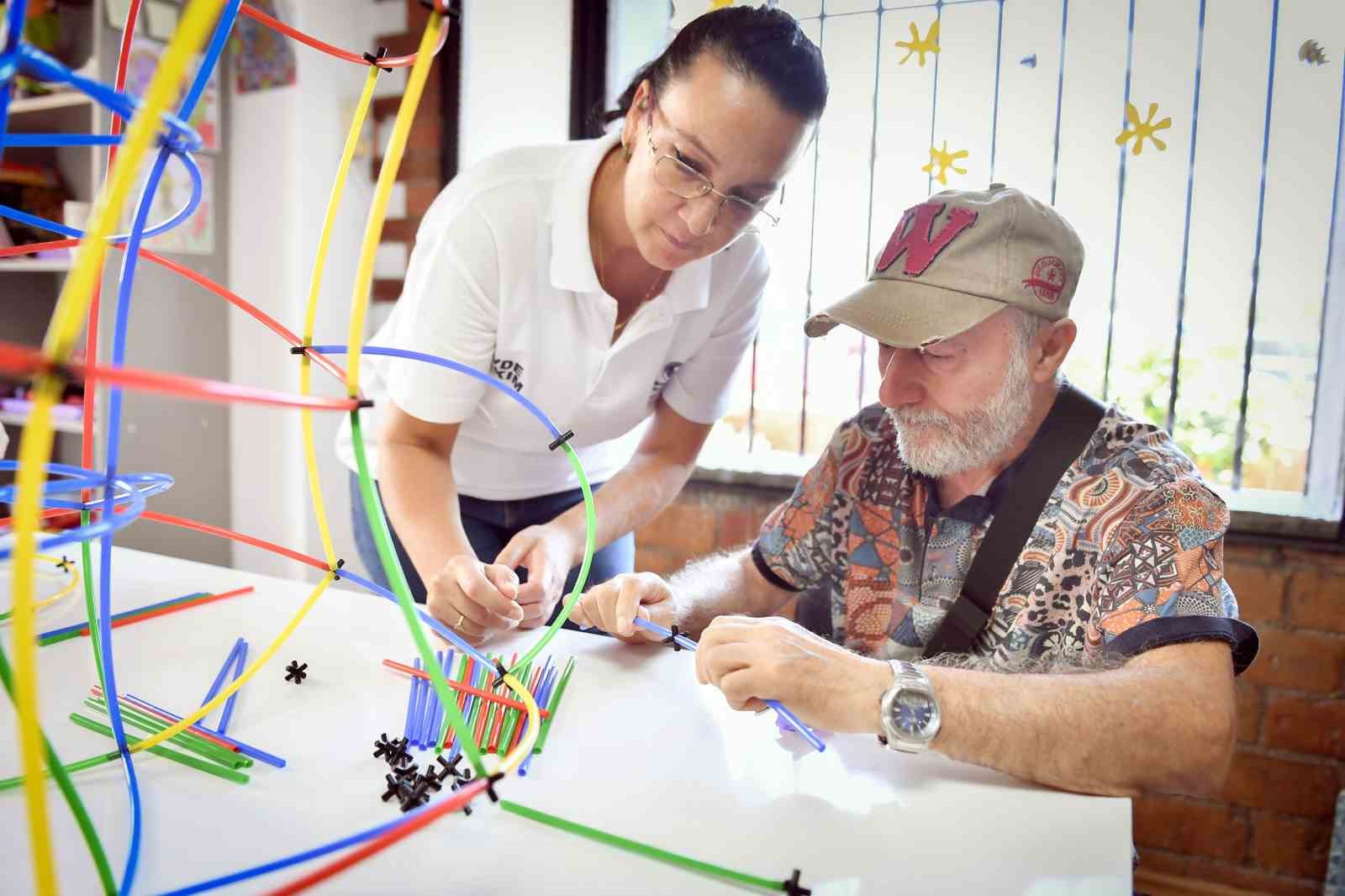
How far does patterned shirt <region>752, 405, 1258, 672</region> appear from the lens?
946mm

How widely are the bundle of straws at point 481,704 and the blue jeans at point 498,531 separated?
1.45 feet

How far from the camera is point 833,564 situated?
4.39 ft

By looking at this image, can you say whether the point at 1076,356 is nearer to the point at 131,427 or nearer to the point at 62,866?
the point at 62,866

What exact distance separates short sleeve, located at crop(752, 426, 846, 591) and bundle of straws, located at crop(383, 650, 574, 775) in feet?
1.43

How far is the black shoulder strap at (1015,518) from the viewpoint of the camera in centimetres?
108

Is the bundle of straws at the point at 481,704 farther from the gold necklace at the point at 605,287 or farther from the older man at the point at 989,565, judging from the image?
the gold necklace at the point at 605,287

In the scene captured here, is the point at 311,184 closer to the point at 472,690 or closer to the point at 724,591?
the point at 724,591

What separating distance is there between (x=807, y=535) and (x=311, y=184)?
1.92 meters

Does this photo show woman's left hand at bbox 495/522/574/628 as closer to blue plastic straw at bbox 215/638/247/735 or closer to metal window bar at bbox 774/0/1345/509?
blue plastic straw at bbox 215/638/247/735

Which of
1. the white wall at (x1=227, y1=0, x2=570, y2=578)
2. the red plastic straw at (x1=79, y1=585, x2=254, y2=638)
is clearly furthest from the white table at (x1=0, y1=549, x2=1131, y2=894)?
the white wall at (x1=227, y1=0, x2=570, y2=578)

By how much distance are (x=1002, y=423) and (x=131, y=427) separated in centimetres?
242

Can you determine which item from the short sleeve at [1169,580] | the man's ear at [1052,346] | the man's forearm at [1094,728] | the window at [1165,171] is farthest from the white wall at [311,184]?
the man's forearm at [1094,728]

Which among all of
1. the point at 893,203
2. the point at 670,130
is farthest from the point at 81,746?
the point at 893,203

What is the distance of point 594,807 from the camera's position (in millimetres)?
746
